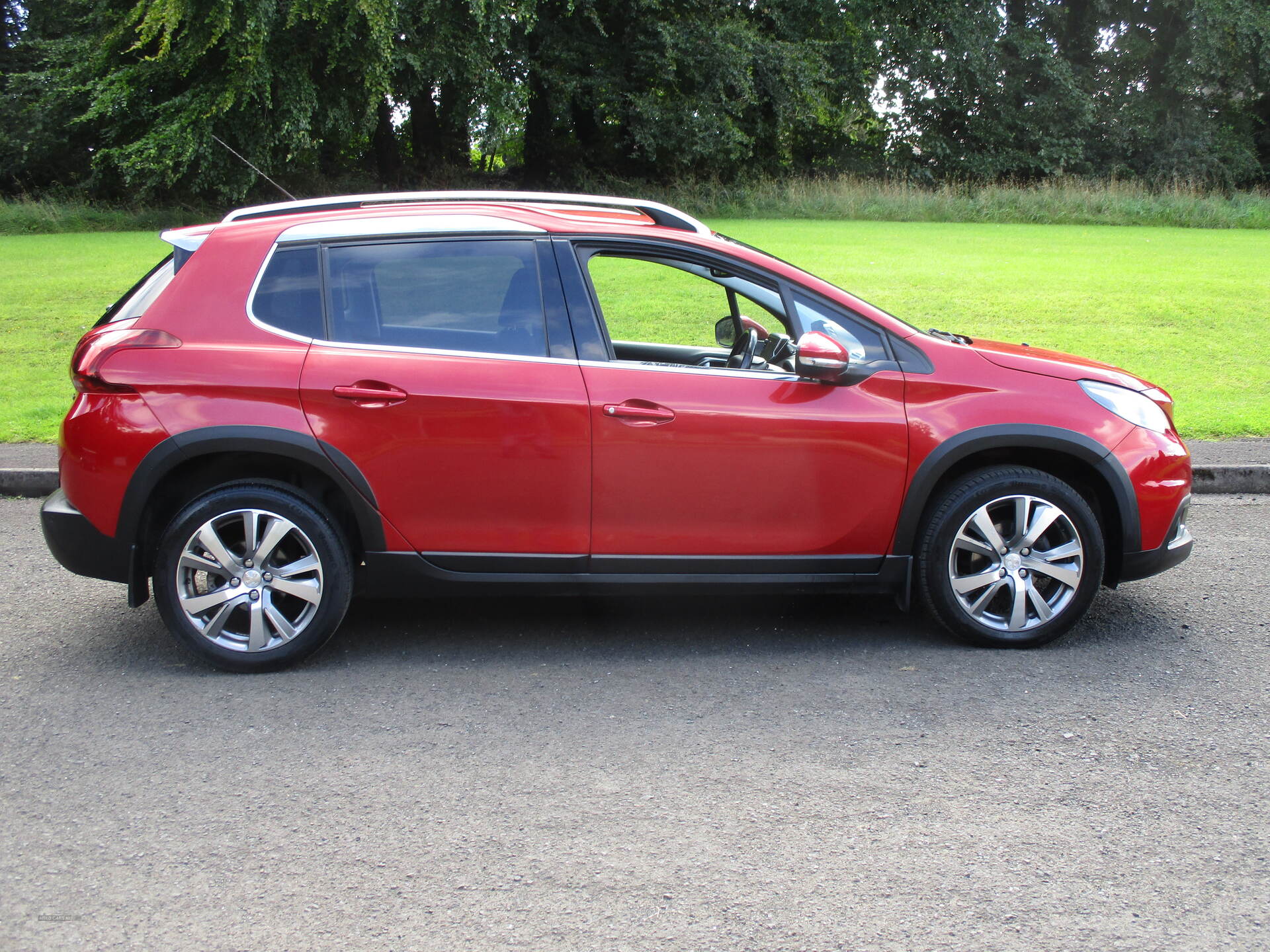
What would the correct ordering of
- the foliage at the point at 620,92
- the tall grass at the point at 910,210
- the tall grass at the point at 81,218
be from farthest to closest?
the foliage at the point at 620,92, the tall grass at the point at 910,210, the tall grass at the point at 81,218

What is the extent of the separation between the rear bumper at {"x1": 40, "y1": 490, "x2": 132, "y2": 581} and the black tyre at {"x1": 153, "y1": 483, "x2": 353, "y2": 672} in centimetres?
15

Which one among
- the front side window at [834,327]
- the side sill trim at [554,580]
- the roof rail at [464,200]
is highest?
the roof rail at [464,200]

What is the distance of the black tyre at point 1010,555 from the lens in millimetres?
4680

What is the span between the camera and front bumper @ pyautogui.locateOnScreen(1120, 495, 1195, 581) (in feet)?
15.7

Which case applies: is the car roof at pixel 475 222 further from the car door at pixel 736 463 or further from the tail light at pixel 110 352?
the tail light at pixel 110 352

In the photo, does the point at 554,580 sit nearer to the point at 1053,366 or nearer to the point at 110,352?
the point at 110,352

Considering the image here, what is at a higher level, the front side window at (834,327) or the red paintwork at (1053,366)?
the front side window at (834,327)

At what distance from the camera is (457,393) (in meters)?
4.46

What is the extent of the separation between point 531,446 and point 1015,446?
76.1 inches

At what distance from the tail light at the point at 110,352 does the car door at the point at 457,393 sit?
1.88 ft

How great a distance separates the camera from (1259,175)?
3953 cm

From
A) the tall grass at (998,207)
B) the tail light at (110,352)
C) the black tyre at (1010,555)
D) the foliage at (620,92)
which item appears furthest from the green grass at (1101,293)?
the foliage at (620,92)

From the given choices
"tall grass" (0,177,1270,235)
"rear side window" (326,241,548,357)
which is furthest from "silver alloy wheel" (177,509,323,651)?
"tall grass" (0,177,1270,235)

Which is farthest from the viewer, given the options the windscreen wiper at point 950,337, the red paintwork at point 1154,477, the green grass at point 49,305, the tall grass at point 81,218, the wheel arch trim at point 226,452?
the tall grass at point 81,218
